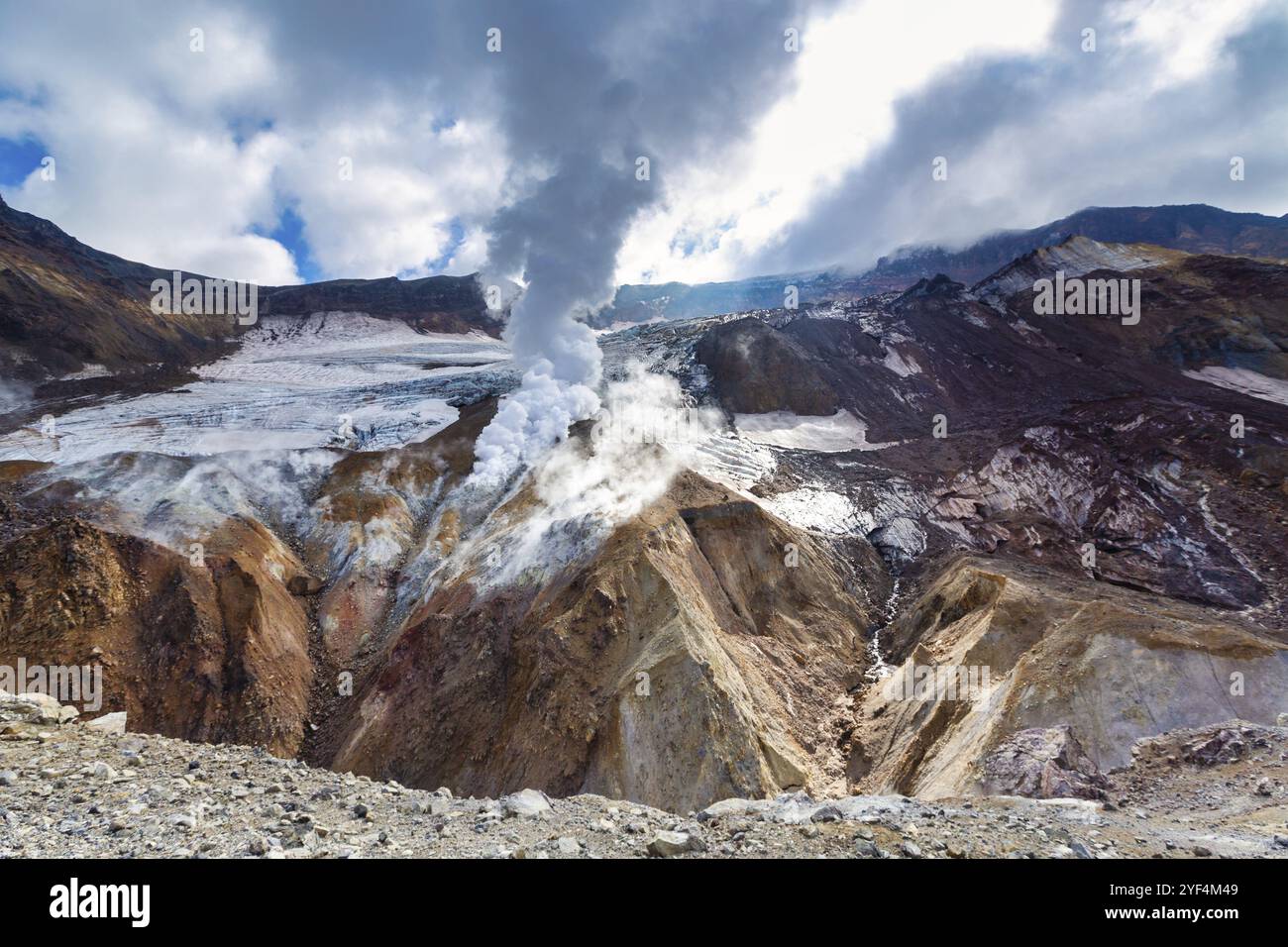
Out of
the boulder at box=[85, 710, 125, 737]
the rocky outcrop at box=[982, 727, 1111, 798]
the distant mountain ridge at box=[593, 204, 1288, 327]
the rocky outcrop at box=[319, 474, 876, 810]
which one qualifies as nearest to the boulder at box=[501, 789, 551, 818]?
the boulder at box=[85, 710, 125, 737]

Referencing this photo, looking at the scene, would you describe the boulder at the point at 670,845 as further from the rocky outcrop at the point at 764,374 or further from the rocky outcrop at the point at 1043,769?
the rocky outcrop at the point at 764,374

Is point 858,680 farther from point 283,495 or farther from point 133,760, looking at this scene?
point 283,495

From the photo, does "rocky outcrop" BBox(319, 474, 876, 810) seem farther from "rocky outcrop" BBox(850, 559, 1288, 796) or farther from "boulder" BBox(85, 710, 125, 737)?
"boulder" BBox(85, 710, 125, 737)

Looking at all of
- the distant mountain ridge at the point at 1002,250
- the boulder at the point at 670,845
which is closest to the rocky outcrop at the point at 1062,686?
the boulder at the point at 670,845

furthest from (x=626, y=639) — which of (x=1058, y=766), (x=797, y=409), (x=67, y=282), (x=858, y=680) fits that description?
(x=67, y=282)

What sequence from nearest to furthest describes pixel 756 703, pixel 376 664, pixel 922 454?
1. pixel 756 703
2. pixel 376 664
3. pixel 922 454
